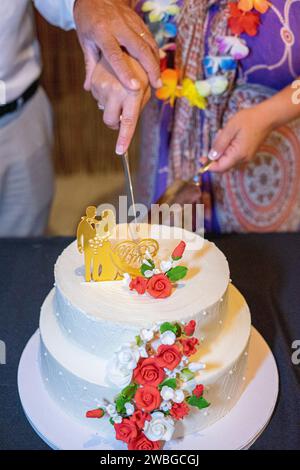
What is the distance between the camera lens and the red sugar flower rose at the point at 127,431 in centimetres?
91

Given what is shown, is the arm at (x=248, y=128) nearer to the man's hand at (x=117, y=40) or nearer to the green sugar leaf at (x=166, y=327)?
the man's hand at (x=117, y=40)

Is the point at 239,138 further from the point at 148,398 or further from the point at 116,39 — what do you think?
the point at 148,398

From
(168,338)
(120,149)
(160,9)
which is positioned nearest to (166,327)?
(168,338)

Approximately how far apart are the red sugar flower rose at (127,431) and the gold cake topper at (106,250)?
0.25m

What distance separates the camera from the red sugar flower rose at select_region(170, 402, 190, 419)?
0.92 metres

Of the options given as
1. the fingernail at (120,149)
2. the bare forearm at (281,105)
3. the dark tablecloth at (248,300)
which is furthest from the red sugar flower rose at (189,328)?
the bare forearm at (281,105)

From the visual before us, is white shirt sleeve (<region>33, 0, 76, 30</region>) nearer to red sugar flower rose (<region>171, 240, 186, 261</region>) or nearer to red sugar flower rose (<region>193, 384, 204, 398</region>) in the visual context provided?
red sugar flower rose (<region>171, 240, 186, 261</region>)

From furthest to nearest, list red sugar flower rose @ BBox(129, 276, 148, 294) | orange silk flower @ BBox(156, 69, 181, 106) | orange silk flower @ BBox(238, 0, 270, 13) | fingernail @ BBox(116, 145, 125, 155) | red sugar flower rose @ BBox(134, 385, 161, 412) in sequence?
1. orange silk flower @ BBox(156, 69, 181, 106)
2. orange silk flower @ BBox(238, 0, 270, 13)
3. fingernail @ BBox(116, 145, 125, 155)
4. red sugar flower rose @ BBox(129, 276, 148, 294)
5. red sugar flower rose @ BBox(134, 385, 161, 412)

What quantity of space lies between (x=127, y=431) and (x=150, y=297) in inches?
8.4

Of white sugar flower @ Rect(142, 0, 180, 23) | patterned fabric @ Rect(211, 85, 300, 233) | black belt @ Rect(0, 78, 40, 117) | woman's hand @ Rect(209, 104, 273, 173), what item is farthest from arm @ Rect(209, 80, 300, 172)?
black belt @ Rect(0, 78, 40, 117)

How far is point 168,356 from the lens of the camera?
908 mm

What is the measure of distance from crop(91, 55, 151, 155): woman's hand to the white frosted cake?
274 mm

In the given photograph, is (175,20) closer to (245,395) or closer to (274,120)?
(274,120)
